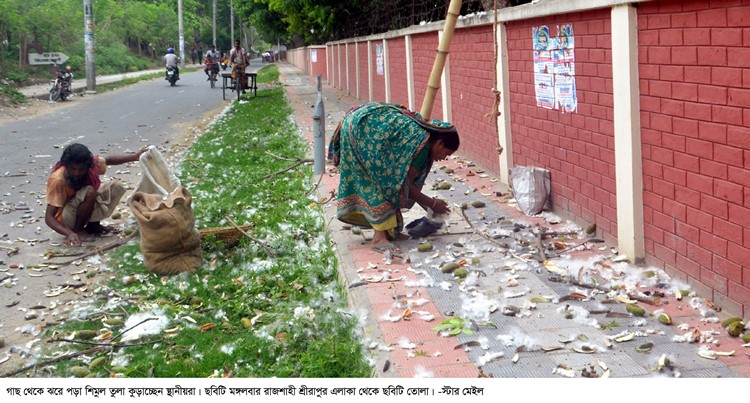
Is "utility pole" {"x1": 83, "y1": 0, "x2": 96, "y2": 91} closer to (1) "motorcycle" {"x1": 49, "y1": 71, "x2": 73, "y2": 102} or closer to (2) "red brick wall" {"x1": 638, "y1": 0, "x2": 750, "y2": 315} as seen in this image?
(1) "motorcycle" {"x1": 49, "y1": 71, "x2": 73, "y2": 102}

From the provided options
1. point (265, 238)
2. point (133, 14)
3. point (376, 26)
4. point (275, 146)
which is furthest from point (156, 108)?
point (133, 14)

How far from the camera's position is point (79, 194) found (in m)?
7.72

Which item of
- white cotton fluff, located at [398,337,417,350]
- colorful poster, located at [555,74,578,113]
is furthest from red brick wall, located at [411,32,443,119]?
white cotton fluff, located at [398,337,417,350]

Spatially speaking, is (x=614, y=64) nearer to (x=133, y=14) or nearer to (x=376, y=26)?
(x=376, y=26)

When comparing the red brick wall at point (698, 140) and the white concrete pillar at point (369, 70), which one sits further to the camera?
the white concrete pillar at point (369, 70)

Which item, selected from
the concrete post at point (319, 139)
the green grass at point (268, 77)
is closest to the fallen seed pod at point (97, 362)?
the concrete post at point (319, 139)

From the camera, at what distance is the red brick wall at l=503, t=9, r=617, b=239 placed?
6.38 metres

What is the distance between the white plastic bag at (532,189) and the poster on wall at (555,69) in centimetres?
61

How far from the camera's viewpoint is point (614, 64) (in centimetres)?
607

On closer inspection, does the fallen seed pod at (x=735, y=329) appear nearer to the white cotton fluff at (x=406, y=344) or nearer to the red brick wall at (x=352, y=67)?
the white cotton fluff at (x=406, y=344)

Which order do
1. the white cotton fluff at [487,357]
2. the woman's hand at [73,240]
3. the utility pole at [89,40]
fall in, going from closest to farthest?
1. the white cotton fluff at [487,357]
2. the woman's hand at [73,240]
3. the utility pole at [89,40]

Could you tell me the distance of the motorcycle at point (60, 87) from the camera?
24.4 m

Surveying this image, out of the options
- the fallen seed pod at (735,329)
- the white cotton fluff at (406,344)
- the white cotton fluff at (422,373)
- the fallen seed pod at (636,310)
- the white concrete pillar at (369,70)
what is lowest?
the white cotton fluff at (422,373)
